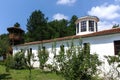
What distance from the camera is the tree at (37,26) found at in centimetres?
6795

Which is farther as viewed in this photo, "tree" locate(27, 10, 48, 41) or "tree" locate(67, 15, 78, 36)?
"tree" locate(27, 10, 48, 41)

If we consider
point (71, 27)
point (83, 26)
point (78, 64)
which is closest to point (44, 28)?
point (71, 27)

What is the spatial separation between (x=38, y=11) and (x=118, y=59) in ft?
202

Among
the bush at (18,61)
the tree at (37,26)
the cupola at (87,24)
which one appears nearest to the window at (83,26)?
the cupola at (87,24)

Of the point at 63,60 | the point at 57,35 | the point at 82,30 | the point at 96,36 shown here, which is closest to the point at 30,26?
the point at 57,35

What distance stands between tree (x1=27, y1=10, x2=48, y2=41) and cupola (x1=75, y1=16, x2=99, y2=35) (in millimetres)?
32599

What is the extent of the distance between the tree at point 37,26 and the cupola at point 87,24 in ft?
107

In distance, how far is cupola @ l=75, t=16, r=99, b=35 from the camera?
34531mm

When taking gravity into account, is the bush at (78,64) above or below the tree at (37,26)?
below

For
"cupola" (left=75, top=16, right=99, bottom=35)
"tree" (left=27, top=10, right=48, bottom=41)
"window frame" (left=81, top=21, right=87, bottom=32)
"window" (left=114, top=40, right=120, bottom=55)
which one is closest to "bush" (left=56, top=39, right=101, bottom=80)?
"window" (left=114, top=40, right=120, bottom=55)

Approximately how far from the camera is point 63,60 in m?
11.6

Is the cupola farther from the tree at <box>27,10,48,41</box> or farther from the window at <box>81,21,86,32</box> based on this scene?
the tree at <box>27,10,48,41</box>

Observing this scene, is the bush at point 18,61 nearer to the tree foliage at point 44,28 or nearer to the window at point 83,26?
the window at point 83,26

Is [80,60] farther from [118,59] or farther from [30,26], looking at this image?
[30,26]
